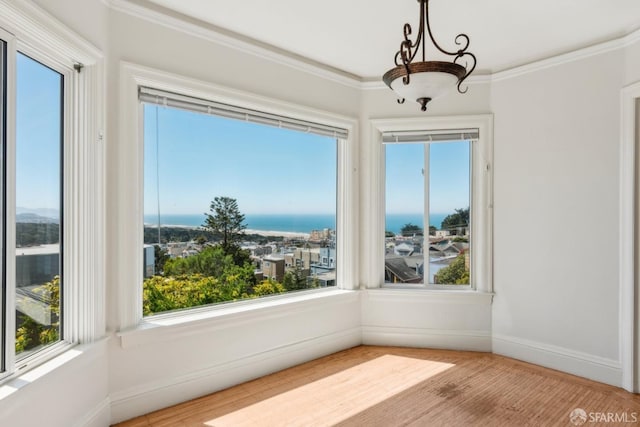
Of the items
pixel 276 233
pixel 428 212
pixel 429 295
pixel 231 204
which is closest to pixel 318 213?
pixel 276 233

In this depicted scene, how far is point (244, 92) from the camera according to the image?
9.62ft

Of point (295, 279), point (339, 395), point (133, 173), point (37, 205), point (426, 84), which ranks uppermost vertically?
point (426, 84)

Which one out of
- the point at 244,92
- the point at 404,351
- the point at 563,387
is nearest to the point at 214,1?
the point at 244,92

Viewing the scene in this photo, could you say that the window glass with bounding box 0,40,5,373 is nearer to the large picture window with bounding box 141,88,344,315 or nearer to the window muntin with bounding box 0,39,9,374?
the window muntin with bounding box 0,39,9,374

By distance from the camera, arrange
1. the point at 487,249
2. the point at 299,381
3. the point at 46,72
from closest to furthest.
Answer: the point at 46,72, the point at 299,381, the point at 487,249

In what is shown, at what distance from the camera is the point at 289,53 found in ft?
10.5

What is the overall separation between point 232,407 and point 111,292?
1.09m

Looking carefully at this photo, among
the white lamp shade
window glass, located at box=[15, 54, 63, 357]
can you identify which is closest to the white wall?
the white lamp shade

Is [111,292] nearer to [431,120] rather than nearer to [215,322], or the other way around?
[215,322]

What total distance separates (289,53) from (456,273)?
100 inches

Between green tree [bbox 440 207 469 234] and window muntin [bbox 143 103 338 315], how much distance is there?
3.56 feet

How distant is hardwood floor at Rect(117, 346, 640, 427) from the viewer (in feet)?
7.91

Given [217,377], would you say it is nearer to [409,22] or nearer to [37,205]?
[37,205]

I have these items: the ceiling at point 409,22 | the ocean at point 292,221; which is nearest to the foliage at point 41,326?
the ocean at point 292,221
